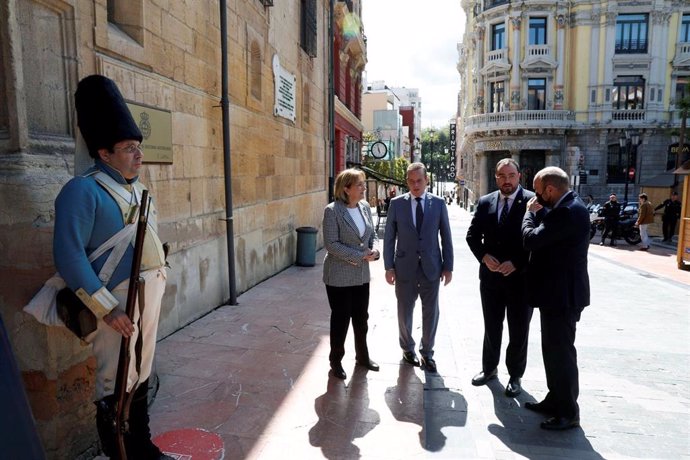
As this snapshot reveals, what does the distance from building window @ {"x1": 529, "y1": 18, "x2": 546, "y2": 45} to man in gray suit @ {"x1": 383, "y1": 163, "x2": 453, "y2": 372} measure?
113 feet

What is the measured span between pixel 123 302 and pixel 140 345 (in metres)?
→ 0.25

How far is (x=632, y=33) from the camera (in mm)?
32781

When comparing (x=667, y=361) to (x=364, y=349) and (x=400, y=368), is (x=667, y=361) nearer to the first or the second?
(x=400, y=368)

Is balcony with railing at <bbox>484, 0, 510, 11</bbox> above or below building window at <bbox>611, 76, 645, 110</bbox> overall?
above

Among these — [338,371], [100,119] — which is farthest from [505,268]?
[100,119]

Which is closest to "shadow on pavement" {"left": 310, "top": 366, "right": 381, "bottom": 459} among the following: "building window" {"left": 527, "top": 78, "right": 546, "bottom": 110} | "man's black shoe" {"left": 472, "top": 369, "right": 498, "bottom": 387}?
"man's black shoe" {"left": 472, "top": 369, "right": 498, "bottom": 387}

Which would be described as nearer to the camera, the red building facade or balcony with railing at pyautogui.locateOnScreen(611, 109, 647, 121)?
the red building facade

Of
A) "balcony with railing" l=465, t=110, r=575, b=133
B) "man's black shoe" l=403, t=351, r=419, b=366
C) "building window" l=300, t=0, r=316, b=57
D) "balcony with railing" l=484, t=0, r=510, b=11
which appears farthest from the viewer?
"balcony with railing" l=484, t=0, r=510, b=11

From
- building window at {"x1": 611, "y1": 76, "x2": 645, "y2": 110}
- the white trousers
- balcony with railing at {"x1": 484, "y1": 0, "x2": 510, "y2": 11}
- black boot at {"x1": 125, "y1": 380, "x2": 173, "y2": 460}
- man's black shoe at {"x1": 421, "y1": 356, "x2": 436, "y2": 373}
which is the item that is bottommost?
man's black shoe at {"x1": 421, "y1": 356, "x2": 436, "y2": 373}

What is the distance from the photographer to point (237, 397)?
3883 millimetres

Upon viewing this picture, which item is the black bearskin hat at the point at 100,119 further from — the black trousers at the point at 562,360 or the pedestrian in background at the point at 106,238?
the black trousers at the point at 562,360

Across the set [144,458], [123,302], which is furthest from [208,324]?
[123,302]

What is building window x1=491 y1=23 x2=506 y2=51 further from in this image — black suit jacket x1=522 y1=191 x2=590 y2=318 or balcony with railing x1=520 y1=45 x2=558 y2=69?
black suit jacket x1=522 y1=191 x2=590 y2=318

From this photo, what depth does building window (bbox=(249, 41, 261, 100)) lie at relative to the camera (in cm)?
804
